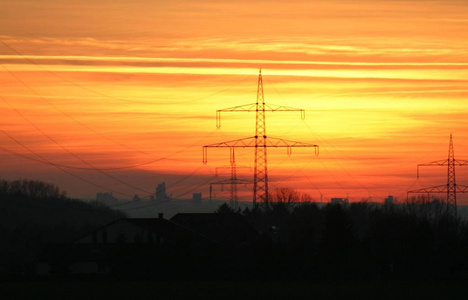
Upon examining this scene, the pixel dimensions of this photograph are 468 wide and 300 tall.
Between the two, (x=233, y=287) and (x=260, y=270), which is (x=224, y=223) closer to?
(x=260, y=270)

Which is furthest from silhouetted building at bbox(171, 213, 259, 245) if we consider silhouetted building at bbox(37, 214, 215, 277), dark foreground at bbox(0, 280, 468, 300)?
dark foreground at bbox(0, 280, 468, 300)

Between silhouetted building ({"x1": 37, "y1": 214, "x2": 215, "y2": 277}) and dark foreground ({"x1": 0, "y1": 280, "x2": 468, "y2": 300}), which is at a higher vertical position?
silhouetted building ({"x1": 37, "y1": 214, "x2": 215, "y2": 277})

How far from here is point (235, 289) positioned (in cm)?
6353

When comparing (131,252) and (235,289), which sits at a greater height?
(131,252)

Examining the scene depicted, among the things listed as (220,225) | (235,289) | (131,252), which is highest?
(220,225)

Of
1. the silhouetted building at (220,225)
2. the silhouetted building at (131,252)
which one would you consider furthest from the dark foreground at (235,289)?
the silhouetted building at (220,225)

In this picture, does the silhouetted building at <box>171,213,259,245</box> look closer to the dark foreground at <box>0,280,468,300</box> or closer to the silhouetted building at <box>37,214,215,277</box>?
the silhouetted building at <box>37,214,215,277</box>

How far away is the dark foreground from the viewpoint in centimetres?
5844

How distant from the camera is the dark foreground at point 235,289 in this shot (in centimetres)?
5844

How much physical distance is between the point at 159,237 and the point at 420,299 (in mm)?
51965

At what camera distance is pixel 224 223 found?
12575cm

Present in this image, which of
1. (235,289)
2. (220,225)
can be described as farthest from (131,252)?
(220,225)

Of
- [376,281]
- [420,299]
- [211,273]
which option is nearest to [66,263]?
[211,273]

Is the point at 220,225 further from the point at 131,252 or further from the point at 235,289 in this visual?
the point at 235,289
